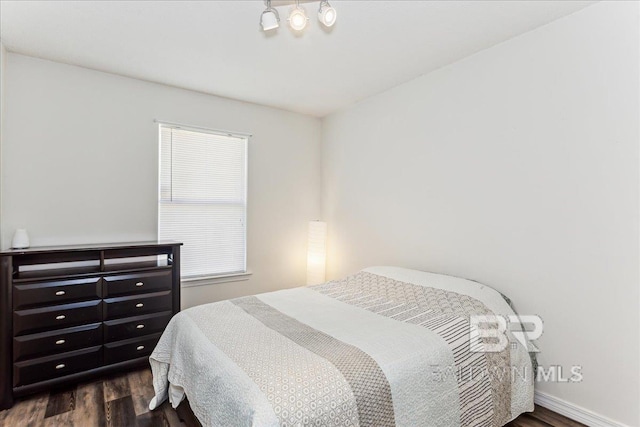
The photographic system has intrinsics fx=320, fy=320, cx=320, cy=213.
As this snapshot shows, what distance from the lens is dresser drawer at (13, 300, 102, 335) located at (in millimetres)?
2211

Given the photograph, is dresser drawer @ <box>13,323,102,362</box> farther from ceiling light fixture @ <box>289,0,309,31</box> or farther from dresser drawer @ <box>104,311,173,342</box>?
ceiling light fixture @ <box>289,0,309,31</box>

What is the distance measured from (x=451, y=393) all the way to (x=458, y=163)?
1.74m

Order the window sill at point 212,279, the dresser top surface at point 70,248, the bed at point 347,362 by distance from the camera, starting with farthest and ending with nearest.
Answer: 1. the window sill at point 212,279
2. the dresser top surface at point 70,248
3. the bed at point 347,362

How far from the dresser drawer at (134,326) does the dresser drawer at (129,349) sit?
4 cm

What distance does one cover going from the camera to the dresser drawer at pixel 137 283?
2.52 meters

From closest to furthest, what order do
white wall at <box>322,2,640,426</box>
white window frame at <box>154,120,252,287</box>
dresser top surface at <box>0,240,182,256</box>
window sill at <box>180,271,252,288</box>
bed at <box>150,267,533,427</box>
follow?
1. bed at <box>150,267,533,427</box>
2. white wall at <box>322,2,640,426</box>
3. dresser top surface at <box>0,240,182,256</box>
4. white window frame at <box>154,120,252,287</box>
5. window sill at <box>180,271,252,288</box>

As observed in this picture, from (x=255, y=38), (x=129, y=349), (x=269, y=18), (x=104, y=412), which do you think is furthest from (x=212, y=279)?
(x=269, y=18)

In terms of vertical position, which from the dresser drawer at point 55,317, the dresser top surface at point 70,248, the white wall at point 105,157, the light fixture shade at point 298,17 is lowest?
the dresser drawer at point 55,317

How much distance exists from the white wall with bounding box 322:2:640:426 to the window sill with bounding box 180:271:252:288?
1777mm

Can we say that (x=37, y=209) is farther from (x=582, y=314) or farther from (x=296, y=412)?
(x=582, y=314)


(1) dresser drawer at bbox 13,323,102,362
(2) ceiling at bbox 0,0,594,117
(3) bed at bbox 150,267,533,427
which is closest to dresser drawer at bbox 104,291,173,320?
(1) dresser drawer at bbox 13,323,102,362

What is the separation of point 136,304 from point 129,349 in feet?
1.17

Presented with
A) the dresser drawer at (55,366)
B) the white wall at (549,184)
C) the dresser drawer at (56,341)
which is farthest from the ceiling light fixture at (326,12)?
the dresser drawer at (55,366)

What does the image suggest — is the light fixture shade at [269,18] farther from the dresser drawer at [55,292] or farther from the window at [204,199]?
the dresser drawer at [55,292]
